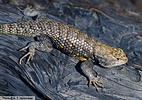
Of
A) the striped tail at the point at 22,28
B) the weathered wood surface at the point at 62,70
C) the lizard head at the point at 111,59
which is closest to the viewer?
the weathered wood surface at the point at 62,70

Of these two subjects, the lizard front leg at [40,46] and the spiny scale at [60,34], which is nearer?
the lizard front leg at [40,46]

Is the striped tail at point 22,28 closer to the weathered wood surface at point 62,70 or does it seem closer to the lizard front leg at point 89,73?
the weathered wood surface at point 62,70

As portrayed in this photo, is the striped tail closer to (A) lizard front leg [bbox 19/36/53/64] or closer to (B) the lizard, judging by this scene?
(B) the lizard

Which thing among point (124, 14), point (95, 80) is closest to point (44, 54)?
point (95, 80)

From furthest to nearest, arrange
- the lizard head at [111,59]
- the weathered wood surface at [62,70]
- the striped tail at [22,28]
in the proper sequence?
the lizard head at [111,59] → the striped tail at [22,28] → the weathered wood surface at [62,70]

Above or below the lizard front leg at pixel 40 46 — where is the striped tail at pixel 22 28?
above

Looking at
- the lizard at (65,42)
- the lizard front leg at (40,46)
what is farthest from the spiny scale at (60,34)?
the lizard front leg at (40,46)

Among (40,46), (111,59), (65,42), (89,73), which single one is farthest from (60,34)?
(111,59)

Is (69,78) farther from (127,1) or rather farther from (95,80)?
(127,1)
